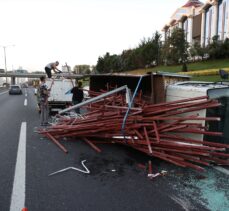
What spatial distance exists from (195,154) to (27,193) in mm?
3286

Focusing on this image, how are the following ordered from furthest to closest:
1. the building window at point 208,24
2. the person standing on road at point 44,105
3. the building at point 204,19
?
1. the building window at point 208,24
2. the building at point 204,19
3. the person standing on road at point 44,105

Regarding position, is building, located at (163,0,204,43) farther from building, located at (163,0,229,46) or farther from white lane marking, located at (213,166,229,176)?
white lane marking, located at (213,166,229,176)

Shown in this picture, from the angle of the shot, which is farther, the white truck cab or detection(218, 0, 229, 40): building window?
detection(218, 0, 229, 40): building window

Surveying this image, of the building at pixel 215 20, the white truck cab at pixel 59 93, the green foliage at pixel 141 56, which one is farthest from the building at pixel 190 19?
the white truck cab at pixel 59 93

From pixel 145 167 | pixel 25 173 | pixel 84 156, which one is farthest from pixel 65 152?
pixel 145 167

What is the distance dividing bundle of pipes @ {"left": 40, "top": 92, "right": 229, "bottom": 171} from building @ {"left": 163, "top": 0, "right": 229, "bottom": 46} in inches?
1841

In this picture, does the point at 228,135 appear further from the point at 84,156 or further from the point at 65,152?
the point at 65,152

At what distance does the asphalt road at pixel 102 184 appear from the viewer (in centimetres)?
411

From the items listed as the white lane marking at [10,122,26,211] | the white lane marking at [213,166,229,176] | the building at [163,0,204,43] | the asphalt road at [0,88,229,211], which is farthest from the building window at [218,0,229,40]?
the white lane marking at [10,122,26,211]

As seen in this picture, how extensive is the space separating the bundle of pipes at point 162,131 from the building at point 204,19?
46.8m

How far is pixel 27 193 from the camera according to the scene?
4.45 metres

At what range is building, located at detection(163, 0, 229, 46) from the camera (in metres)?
50.1

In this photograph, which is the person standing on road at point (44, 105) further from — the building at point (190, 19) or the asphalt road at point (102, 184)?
the building at point (190, 19)

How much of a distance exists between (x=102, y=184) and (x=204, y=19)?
60.3m
